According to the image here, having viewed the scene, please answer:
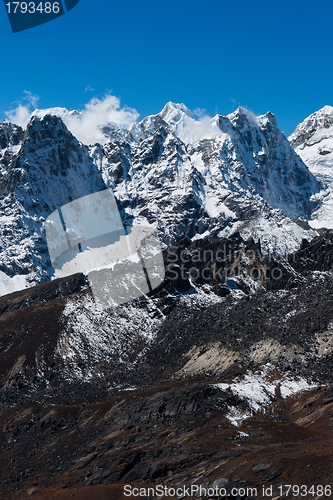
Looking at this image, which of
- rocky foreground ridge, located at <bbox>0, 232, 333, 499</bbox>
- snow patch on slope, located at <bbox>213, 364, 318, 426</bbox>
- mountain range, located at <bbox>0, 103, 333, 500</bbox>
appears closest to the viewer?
mountain range, located at <bbox>0, 103, 333, 500</bbox>

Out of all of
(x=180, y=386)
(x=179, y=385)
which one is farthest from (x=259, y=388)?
(x=179, y=385)

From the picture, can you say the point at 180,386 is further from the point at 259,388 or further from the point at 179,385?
the point at 259,388

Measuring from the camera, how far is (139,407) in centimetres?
9650

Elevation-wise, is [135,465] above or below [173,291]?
below

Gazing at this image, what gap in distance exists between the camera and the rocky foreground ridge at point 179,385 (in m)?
67.9

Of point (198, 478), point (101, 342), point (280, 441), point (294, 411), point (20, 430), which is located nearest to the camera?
point (198, 478)

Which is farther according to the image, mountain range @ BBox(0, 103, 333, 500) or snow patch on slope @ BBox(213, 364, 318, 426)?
snow patch on slope @ BBox(213, 364, 318, 426)

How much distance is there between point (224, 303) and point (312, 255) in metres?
44.3

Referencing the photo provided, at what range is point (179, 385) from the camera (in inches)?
4237

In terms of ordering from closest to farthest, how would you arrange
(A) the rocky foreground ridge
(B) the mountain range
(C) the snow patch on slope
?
(B) the mountain range, (A) the rocky foreground ridge, (C) the snow patch on slope

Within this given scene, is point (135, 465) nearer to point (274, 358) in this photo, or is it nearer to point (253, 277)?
point (274, 358)

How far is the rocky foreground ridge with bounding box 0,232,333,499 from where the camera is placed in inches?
2672

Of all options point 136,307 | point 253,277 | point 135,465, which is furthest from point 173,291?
point 135,465

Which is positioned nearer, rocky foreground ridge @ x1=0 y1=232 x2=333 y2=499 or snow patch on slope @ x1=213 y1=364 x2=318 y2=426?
rocky foreground ridge @ x1=0 y1=232 x2=333 y2=499
